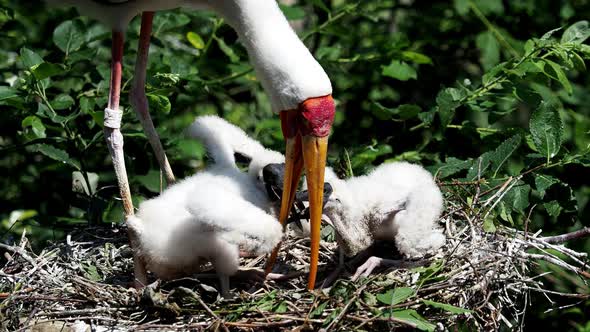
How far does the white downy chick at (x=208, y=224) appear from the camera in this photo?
476 centimetres

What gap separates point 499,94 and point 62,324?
2.88m

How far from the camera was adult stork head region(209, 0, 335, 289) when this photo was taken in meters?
5.02

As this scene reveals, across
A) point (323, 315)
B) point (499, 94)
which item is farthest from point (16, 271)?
point (499, 94)

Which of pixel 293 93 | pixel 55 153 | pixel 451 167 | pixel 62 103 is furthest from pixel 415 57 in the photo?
pixel 55 153

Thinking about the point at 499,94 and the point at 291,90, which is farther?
the point at 499,94

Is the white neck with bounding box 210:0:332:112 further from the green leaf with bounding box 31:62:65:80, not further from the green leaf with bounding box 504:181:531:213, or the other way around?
the green leaf with bounding box 504:181:531:213

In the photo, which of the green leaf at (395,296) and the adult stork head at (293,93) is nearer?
the green leaf at (395,296)

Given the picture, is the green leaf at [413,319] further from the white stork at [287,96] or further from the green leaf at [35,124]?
the green leaf at [35,124]

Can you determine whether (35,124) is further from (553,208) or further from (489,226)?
(553,208)

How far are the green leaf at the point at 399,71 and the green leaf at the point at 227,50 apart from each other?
3.26 feet

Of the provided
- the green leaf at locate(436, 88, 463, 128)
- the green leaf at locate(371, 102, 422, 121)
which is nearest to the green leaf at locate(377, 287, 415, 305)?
the green leaf at locate(436, 88, 463, 128)

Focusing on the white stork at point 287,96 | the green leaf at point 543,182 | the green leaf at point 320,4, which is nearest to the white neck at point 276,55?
→ the white stork at point 287,96

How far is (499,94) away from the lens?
602cm

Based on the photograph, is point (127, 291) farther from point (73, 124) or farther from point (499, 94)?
point (499, 94)
